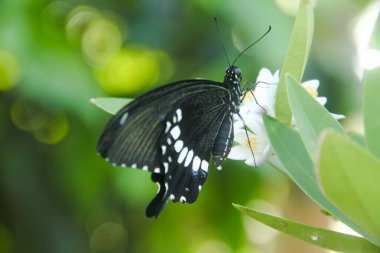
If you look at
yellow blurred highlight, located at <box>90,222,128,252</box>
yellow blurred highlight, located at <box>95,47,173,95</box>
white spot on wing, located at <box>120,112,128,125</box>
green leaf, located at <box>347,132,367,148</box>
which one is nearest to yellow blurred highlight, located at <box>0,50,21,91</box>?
yellow blurred highlight, located at <box>95,47,173,95</box>

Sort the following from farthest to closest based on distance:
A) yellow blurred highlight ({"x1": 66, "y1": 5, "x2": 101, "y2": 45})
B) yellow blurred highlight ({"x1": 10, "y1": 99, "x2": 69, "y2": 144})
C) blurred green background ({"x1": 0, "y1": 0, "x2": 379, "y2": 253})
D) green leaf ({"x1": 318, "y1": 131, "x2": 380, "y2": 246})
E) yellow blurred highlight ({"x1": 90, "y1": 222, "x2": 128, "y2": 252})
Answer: yellow blurred highlight ({"x1": 90, "y1": 222, "x2": 128, "y2": 252})
yellow blurred highlight ({"x1": 10, "y1": 99, "x2": 69, "y2": 144})
yellow blurred highlight ({"x1": 66, "y1": 5, "x2": 101, "y2": 45})
blurred green background ({"x1": 0, "y1": 0, "x2": 379, "y2": 253})
green leaf ({"x1": 318, "y1": 131, "x2": 380, "y2": 246})

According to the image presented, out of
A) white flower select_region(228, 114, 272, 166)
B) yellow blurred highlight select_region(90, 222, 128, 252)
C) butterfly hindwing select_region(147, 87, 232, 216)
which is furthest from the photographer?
yellow blurred highlight select_region(90, 222, 128, 252)

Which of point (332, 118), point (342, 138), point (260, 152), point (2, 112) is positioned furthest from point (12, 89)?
point (342, 138)

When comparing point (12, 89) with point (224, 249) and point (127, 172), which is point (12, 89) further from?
point (224, 249)

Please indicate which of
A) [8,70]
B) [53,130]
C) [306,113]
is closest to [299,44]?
[306,113]

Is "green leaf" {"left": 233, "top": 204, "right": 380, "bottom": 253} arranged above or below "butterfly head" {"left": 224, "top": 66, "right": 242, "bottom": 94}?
below

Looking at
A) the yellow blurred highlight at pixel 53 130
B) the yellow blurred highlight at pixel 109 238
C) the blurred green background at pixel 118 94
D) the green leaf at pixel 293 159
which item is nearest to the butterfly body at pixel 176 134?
the green leaf at pixel 293 159

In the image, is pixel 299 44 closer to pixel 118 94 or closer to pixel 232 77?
pixel 232 77

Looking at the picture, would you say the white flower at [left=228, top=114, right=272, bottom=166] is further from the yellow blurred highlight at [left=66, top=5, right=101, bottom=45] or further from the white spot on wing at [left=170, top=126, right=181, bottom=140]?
the yellow blurred highlight at [left=66, top=5, right=101, bottom=45]
